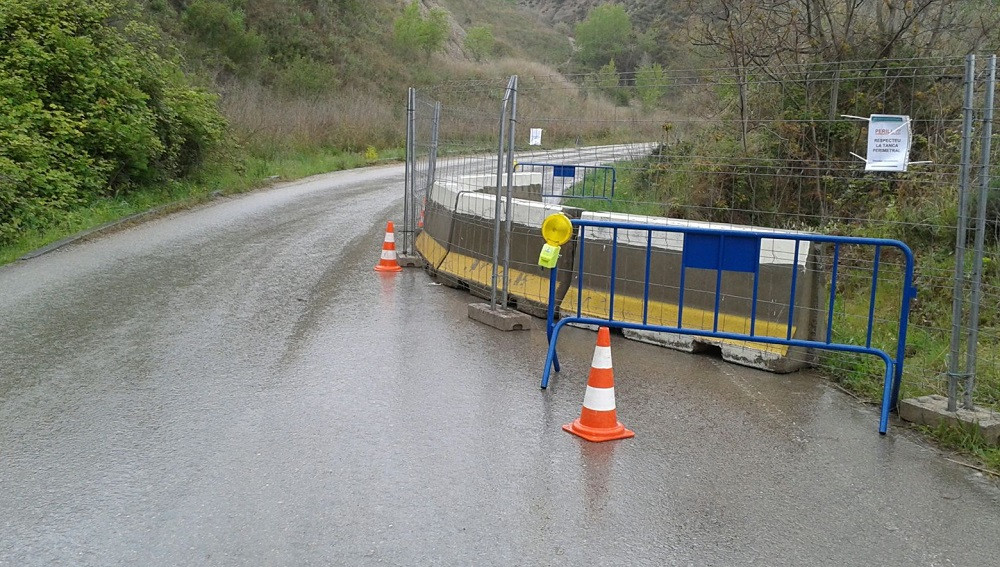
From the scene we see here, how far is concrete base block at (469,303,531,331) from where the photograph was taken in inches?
354

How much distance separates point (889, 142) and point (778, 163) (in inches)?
190

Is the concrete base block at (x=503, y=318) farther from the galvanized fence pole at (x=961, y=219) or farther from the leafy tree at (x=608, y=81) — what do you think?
the galvanized fence pole at (x=961, y=219)

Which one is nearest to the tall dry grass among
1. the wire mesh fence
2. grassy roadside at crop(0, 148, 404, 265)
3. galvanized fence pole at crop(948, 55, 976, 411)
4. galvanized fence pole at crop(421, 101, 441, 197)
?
grassy roadside at crop(0, 148, 404, 265)

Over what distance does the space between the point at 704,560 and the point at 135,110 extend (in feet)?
53.2

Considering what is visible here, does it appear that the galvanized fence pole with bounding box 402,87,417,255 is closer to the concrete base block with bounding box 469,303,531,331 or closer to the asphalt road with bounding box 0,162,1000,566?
the asphalt road with bounding box 0,162,1000,566

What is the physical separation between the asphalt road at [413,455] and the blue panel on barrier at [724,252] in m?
0.99

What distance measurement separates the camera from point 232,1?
4747 centimetres

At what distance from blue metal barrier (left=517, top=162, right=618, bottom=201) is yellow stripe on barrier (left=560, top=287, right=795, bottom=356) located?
6398 mm

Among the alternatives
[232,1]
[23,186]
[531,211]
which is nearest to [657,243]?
[531,211]

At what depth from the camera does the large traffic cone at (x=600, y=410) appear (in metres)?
5.96

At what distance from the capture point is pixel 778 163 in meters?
11.6

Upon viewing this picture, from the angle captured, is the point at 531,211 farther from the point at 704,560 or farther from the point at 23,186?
the point at 23,186

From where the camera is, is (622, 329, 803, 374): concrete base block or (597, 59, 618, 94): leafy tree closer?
(622, 329, 803, 374): concrete base block

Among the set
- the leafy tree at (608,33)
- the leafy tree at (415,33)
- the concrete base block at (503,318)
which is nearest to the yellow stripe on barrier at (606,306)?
the concrete base block at (503,318)
